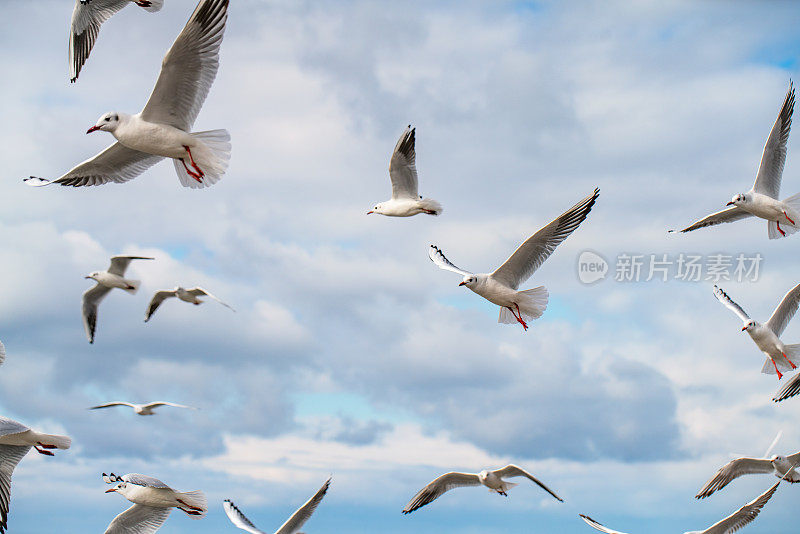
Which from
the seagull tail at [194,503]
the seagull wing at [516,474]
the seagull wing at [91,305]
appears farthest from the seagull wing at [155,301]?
the seagull wing at [516,474]

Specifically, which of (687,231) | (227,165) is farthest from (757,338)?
(227,165)

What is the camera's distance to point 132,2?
12055mm

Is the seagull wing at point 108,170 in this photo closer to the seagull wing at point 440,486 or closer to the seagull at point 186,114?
the seagull at point 186,114

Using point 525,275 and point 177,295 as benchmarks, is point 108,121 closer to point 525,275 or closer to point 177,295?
point 525,275

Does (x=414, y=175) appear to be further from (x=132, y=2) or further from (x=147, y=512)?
(x=147, y=512)

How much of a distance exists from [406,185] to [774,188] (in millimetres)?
5584

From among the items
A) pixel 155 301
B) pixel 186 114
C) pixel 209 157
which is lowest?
pixel 209 157

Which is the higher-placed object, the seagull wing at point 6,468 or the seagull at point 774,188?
the seagull at point 774,188

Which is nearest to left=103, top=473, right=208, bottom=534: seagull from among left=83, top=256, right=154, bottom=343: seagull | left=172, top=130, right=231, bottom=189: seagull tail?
left=172, top=130, right=231, bottom=189: seagull tail

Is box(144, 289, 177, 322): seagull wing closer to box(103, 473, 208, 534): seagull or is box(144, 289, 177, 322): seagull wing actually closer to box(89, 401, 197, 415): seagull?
box(89, 401, 197, 415): seagull

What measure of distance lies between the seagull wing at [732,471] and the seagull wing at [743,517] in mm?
1869

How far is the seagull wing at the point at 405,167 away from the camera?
44.2ft

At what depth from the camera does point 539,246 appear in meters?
10.7

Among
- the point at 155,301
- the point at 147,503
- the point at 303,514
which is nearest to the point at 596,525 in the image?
the point at 303,514
